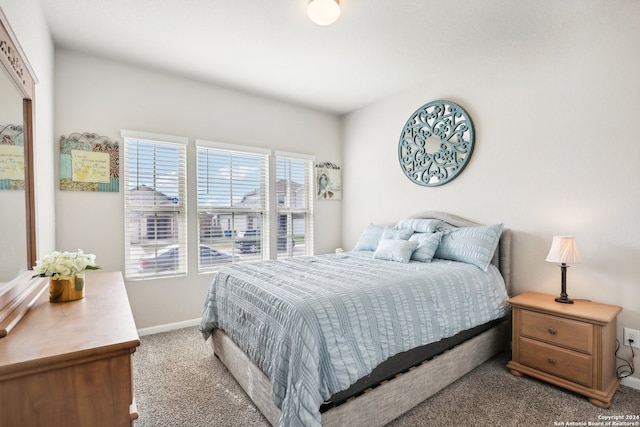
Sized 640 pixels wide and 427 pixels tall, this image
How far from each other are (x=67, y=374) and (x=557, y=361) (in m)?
2.69

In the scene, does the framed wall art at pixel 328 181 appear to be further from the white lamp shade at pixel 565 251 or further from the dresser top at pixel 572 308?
the white lamp shade at pixel 565 251

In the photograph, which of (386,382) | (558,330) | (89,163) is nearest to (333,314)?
(386,382)

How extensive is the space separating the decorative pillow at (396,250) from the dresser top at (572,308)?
84 centimetres

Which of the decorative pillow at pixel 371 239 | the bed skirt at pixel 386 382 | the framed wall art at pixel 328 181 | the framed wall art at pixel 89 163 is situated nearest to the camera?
the bed skirt at pixel 386 382

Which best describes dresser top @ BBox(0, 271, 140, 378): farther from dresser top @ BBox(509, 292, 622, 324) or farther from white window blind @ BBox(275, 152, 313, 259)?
white window blind @ BBox(275, 152, 313, 259)

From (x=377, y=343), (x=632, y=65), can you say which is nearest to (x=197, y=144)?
(x=377, y=343)

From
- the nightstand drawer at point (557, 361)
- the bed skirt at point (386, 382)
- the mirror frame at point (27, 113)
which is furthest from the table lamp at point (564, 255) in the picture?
the mirror frame at point (27, 113)

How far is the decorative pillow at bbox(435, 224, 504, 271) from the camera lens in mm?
2586

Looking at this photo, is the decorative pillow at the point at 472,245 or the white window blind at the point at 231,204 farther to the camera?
the white window blind at the point at 231,204

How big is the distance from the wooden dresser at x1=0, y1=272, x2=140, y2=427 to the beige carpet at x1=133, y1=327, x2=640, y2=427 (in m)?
1.04

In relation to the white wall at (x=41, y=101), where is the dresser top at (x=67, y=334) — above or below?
below

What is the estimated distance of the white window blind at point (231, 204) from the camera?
3.48m

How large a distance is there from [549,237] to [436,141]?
1412 mm

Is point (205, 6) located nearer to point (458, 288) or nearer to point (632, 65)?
point (458, 288)
